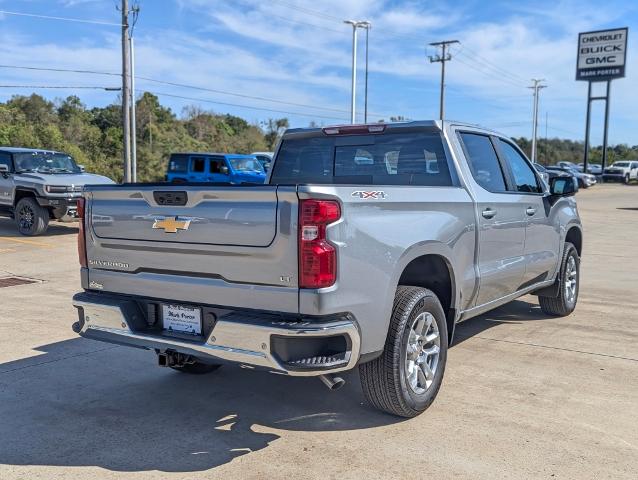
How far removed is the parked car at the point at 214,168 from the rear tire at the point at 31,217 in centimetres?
989

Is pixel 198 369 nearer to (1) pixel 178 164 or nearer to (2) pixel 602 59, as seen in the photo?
(1) pixel 178 164

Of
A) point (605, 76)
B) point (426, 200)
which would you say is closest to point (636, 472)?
point (426, 200)

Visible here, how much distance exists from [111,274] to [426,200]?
6.95ft

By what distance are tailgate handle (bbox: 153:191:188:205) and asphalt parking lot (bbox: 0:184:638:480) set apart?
1448 mm

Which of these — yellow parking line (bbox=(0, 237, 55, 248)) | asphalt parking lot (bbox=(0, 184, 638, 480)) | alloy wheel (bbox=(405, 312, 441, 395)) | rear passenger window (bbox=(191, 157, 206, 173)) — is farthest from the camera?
rear passenger window (bbox=(191, 157, 206, 173))

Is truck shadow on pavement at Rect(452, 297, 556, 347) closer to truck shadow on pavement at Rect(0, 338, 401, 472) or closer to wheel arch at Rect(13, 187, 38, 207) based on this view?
truck shadow on pavement at Rect(0, 338, 401, 472)

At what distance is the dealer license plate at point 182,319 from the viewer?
3803 millimetres

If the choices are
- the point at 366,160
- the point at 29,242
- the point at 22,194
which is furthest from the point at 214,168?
the point at 366,160

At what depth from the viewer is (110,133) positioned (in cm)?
4888

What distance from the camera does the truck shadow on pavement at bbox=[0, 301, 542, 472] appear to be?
3.75m

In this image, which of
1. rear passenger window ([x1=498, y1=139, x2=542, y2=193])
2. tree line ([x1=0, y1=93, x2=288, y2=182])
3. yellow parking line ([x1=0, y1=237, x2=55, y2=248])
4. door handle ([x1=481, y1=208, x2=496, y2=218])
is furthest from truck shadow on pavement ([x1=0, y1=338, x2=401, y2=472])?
tree line ([x1=0, y1=93, x2=288, y2=182])

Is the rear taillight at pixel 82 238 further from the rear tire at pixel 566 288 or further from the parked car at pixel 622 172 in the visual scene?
the parked car at pixel 622 172

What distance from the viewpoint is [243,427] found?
163 inches

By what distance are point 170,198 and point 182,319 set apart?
729mm
